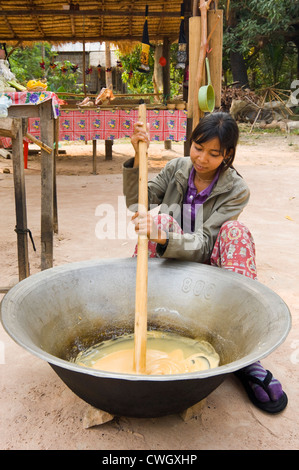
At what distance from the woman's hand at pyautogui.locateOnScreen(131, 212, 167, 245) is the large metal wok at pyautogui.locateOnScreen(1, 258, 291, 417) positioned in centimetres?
15

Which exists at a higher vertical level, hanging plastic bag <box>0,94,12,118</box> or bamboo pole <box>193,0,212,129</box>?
bamboo pole <box>193,0,212,129</box>

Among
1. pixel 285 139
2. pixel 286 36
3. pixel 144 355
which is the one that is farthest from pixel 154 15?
pixel 286 36

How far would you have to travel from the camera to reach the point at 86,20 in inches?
241

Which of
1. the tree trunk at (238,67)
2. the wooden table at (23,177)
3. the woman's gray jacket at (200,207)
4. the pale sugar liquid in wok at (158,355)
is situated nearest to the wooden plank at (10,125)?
the wooden table at (23,177)

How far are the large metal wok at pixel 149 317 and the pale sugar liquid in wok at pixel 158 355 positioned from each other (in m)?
0.03

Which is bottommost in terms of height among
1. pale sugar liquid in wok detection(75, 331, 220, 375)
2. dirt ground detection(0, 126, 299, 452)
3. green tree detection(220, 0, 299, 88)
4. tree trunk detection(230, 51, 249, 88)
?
dirt ground detection(0, 126, 299, 452)

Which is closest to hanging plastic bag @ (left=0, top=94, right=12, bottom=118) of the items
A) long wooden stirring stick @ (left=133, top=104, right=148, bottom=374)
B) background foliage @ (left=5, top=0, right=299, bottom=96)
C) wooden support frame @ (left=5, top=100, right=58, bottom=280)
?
wooden support frame @ (left=5, top=100, right=58, bottom=280)

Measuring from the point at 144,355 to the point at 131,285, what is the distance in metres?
0.34

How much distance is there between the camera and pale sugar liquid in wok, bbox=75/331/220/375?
1402mm

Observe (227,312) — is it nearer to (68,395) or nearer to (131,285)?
(131,285)

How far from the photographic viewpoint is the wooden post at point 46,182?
7.45 feet

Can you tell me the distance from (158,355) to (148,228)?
446 millimetres

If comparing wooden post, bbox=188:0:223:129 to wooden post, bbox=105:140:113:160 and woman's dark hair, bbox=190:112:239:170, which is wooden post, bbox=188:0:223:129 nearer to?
woman's dark hair, bbox=190:112:239:170

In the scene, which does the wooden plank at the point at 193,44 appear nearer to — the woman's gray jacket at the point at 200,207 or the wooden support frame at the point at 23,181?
the wooden support frame at the point at 23,181
